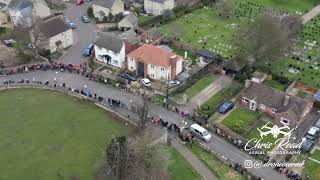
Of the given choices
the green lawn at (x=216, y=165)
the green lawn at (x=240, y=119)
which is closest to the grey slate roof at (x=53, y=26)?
the green lawn at (x=240, y=119)

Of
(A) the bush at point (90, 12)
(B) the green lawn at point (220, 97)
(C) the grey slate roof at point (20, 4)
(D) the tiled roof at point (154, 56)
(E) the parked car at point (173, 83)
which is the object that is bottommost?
(B) the green lawn at point (220, 97)

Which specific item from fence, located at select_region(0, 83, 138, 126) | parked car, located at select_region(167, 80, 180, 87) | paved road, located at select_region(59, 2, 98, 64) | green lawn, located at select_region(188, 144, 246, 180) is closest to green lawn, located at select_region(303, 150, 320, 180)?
green lawn, located at select_region(188, 144, 246, 180)

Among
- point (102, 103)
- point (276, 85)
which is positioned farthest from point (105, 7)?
point (276, 85)

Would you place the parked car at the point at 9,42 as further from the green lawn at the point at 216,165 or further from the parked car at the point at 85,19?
the green lawn at the point at 216,165

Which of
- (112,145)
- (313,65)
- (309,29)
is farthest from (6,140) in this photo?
(309,29)

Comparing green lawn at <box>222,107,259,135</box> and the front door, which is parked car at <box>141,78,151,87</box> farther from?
→ green lawn at <box>222,107,259,135</box>
